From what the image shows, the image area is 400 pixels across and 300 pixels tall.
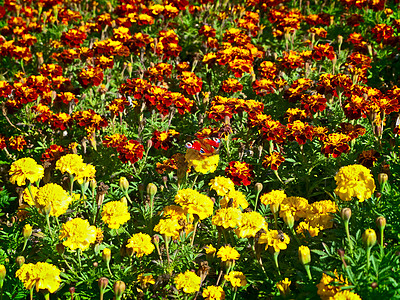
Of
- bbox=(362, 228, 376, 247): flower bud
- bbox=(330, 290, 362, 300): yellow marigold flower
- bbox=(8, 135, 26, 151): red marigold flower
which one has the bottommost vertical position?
bbox=(8, 135, 26, 151): red marigold flower

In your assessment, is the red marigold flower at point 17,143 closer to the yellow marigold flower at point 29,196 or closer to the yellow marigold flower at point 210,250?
the yellow marigold flower at point 29,196

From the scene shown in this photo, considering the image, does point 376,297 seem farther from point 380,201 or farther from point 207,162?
point 207,162

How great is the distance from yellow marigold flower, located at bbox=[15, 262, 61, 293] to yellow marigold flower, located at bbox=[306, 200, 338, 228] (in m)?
1.42

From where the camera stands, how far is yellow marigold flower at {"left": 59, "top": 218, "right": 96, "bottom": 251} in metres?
2.53

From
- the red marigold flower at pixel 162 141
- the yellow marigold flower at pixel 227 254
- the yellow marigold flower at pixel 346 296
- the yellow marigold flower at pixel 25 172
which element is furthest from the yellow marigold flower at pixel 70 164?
the yellow marigold flower at pixel 346 296

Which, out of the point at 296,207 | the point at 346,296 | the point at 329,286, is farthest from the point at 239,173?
the point at 346,296

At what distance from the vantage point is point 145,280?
2.62 metres

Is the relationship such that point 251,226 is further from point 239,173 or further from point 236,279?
point 239,173

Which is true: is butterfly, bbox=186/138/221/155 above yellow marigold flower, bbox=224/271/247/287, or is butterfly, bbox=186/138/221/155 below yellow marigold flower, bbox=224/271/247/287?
above

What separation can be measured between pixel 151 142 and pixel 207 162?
2.17 ft

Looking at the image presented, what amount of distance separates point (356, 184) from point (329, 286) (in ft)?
1.87

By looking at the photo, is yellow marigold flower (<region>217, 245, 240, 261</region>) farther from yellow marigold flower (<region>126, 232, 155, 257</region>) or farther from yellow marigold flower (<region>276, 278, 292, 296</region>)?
yellow marigold flower (<region>126, 232, 155, 257</region>)

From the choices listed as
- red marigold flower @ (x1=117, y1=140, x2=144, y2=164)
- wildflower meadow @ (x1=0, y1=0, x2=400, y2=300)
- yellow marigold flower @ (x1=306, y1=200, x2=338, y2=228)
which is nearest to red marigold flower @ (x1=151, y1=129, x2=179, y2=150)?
wildflower meadow @ (x1=0, y1=0, x2=400, y2=300)

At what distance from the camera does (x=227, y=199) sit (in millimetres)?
2863
